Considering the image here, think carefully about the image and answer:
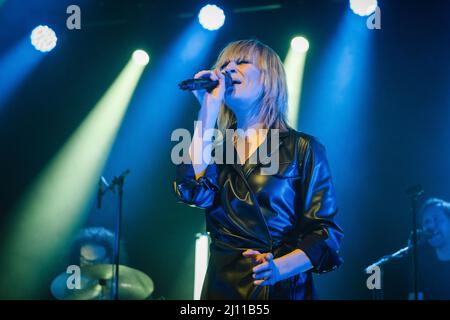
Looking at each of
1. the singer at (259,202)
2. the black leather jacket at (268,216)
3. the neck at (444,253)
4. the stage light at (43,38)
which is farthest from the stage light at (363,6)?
the black leather jacket at (268,216)

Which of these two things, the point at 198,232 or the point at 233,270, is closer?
the point at 233,270

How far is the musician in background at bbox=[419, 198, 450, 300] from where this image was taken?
4586mm

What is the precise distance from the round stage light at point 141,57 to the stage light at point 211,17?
0.69 meters

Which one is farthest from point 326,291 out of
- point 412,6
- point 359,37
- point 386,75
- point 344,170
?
point 412,6

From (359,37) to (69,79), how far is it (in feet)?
10.3

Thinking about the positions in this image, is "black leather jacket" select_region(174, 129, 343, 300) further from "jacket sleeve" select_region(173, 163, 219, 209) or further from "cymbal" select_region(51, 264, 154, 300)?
"cymbal" select_region(51, 264, 154, 300)

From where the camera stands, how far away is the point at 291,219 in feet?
5.21

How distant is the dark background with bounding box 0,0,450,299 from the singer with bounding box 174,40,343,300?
350 cm

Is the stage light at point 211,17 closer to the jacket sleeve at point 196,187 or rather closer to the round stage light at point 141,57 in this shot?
the round stage light at point 141,57

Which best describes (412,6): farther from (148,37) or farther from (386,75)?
(148,37)

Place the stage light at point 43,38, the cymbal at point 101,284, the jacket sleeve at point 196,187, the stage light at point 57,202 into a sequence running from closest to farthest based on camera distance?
the jacket sleeve at point 196,187, the cymbal at point 101,284, the stage light at point 43,38, the stage light at point 57,202

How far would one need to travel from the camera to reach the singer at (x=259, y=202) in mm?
1483

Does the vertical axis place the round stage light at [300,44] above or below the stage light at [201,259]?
above

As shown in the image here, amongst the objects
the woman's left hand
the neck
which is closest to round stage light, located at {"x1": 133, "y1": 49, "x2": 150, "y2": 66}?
the neck
